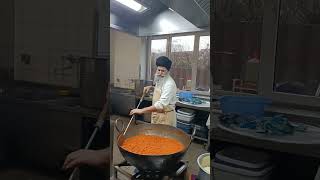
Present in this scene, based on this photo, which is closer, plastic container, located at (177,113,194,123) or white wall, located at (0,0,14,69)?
plastic container, located at (177,113,194,123)

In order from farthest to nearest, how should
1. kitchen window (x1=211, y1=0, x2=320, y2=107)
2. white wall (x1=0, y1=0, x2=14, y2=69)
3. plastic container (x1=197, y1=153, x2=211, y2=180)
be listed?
white wall (x1=0, y1=0, x2=14, y2=69), plastic container (x1=197, y1=153, x2=211, y2=180), kitchen window (x1=211, y1=0, x2=320, y2=107)

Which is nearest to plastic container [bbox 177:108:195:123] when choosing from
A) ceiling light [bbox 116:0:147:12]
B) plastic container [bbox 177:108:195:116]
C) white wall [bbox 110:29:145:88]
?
plastic container [bbox 177:108:195:116]

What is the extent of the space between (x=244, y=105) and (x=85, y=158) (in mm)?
485

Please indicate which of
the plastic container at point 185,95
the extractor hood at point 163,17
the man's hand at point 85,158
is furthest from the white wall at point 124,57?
the man's hand at point 85,158

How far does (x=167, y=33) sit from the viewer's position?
479 mm

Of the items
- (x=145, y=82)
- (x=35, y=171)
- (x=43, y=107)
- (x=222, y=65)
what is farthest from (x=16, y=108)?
(x=222, y=65)

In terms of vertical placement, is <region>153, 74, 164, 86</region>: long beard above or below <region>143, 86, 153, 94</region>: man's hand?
above

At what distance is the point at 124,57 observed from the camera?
0.55 metres

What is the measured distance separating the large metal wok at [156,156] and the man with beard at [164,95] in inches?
0.7

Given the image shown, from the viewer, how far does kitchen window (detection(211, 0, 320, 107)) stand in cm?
38

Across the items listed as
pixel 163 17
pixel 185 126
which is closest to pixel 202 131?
pixel 185 126

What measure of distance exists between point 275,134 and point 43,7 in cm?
64

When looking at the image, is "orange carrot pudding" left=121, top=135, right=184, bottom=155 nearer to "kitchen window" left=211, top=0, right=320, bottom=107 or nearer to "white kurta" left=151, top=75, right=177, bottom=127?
"white kurta" left=151, top=75, right=177, bottom=127

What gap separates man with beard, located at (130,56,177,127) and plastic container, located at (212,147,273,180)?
12 centimetres
